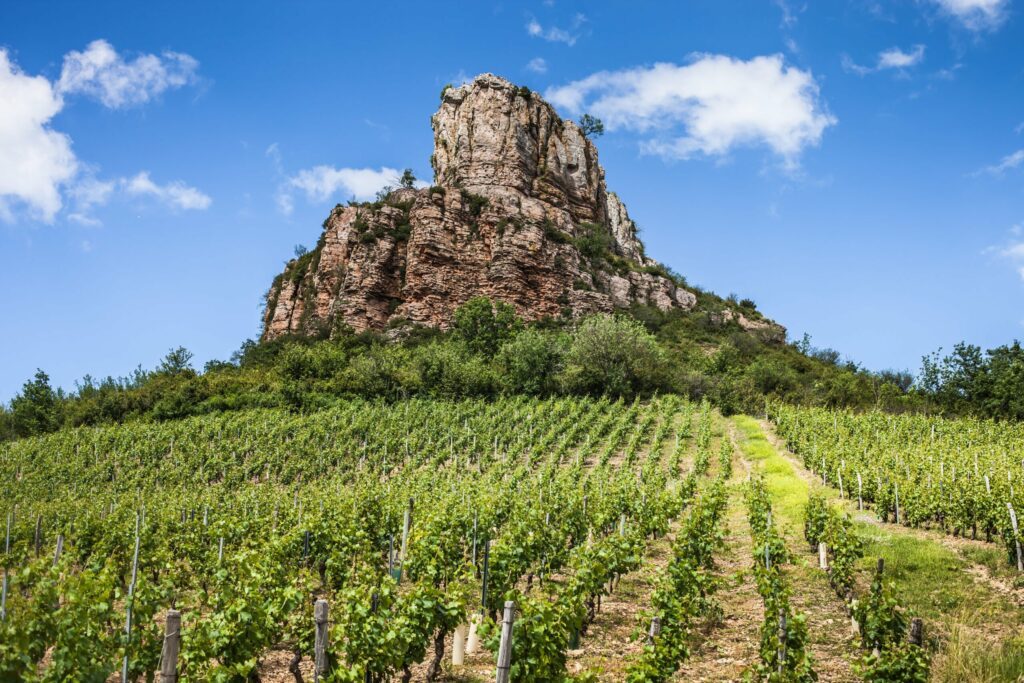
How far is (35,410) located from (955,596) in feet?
179

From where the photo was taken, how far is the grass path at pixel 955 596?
25.4 feet

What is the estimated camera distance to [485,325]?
5384 cm

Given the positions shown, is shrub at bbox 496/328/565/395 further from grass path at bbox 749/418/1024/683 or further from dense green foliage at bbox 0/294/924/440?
grass path at bbox 749/418/1024/683

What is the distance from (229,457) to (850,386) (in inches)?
1595

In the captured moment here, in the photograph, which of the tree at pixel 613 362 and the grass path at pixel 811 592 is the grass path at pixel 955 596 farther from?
the tree at pixel 613 362

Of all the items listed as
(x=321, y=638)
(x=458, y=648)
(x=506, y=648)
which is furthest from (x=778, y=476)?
(x=321, y=638)

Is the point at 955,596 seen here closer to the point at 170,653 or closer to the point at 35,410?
the point at 170,653

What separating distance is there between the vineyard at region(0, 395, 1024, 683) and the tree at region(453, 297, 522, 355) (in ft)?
65.4

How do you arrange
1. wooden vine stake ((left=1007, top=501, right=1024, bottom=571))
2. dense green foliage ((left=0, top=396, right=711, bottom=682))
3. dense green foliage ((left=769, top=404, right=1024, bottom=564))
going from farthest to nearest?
dense green foliage ((left=769, top=404, right=1024, bottom=564))
wooden vine stake ((left=1007, top=501, right=1024, bottom=571))
dense green foliage ((left=0, top=396, right=711, bottom=682))

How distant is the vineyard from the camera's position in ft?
23.5

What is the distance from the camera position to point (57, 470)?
30.1m

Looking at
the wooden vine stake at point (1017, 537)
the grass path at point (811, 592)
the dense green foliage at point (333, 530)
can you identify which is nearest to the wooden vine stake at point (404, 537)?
the dense green foliage at point (333, 530)

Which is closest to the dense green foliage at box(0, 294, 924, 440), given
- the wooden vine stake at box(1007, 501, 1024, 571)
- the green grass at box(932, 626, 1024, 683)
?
the wooden vine stake at box(1007, 501, 1024, 571)

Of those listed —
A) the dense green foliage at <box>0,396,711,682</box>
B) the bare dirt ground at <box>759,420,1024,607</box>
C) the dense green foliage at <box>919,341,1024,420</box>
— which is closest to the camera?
the dense green foliage at <box>0,396,711,682</box>
